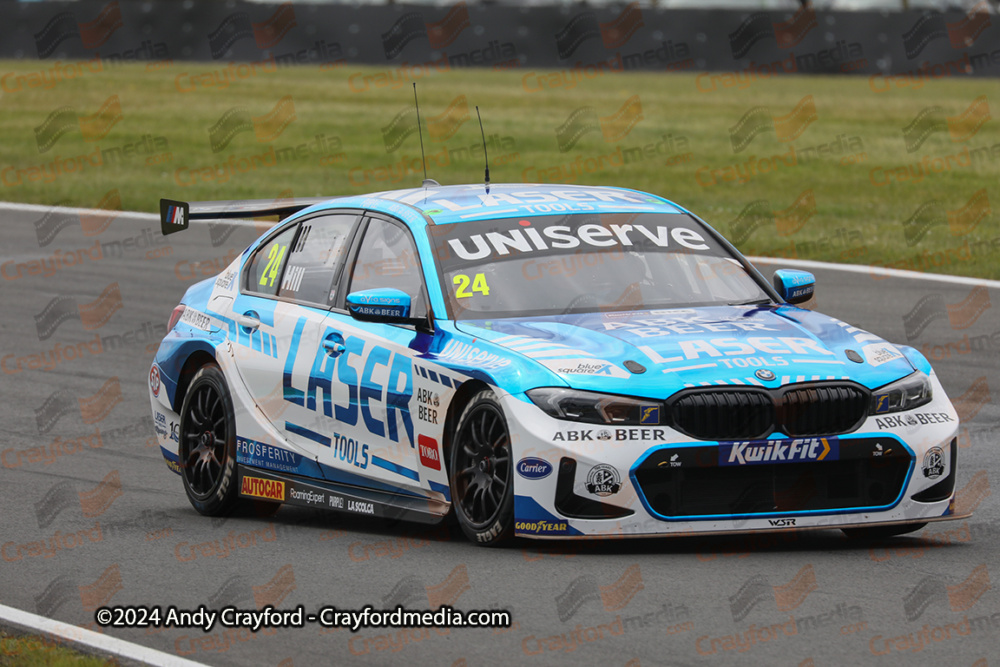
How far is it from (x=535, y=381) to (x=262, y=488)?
2.10 metres

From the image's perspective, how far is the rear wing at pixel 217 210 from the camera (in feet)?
28.4

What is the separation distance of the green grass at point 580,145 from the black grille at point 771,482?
10537 millimetres

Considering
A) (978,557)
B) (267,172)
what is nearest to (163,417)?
(978,557)

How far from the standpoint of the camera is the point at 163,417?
8789mm

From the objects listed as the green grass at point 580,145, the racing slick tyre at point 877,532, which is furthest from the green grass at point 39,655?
the green grass at point 580,145

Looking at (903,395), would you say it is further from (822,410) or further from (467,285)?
(467,285)

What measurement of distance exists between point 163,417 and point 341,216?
5.08 feet

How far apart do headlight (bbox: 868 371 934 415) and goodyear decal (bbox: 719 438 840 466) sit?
0.25 metres

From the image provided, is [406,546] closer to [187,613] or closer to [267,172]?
[187,613]

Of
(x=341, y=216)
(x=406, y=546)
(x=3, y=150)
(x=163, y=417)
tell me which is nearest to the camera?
(x=406, y=546)

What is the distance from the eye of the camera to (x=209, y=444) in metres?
8.38

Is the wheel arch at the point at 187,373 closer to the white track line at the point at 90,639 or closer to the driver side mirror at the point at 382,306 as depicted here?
the driver side mirror at the point at 382,306

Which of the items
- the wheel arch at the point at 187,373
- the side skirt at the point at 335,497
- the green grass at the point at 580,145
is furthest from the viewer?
the green grass at the point at 580,145

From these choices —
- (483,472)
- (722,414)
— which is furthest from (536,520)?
(722,414)
